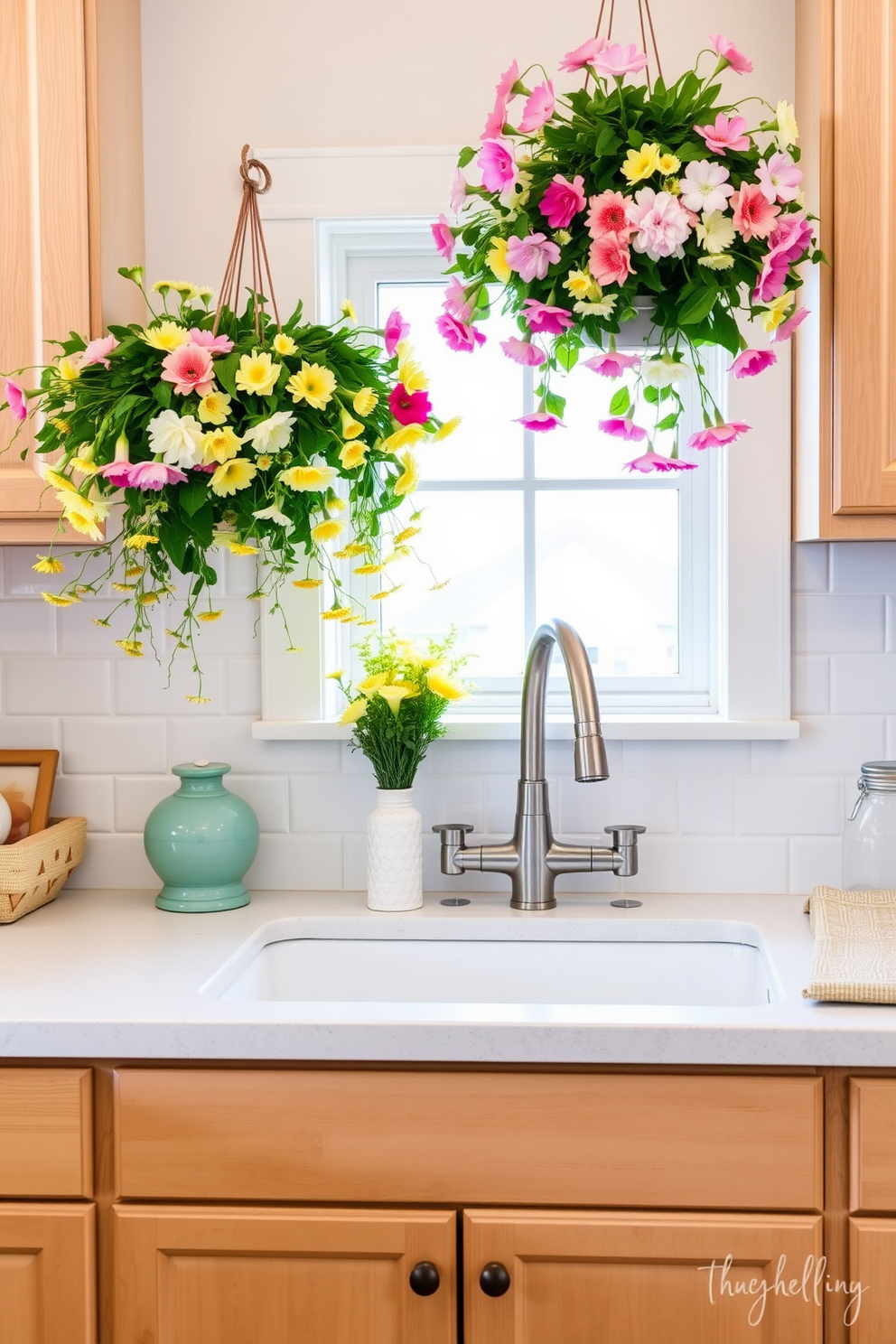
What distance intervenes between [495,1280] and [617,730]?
85 cm

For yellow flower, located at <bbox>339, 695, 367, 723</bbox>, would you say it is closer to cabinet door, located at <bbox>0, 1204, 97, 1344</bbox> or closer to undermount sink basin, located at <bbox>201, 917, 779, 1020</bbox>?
undermount sink basin, located at <bbox>201, 917, 779, 1020</bbox>

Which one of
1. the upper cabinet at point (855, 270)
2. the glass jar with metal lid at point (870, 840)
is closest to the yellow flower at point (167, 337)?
the upper cabinet at point (855, 270)

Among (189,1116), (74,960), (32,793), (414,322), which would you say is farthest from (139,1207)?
(414,322)

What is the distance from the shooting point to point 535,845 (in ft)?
5.77

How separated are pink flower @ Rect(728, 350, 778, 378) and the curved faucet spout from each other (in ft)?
1.39

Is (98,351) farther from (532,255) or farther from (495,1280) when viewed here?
(495,1280)

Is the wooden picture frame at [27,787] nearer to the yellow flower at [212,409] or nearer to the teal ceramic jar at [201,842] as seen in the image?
the teal ceramic jar at [201,842]

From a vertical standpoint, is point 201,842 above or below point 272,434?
below

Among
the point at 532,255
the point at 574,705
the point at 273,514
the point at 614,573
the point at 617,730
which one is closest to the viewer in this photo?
the point at 532,255

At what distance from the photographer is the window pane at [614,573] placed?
6.57ft

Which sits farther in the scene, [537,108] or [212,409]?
[212,409]

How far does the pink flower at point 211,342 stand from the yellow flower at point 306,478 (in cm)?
18

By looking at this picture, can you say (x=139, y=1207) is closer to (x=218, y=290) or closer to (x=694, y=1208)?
(x=694, y=1208)

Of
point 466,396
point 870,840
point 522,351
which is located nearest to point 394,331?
point 522,351
